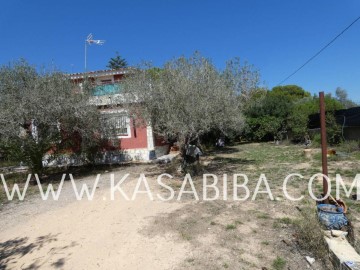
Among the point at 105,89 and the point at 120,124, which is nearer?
the point at 105,89

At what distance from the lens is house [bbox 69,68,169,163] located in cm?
1117

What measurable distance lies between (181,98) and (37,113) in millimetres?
4788

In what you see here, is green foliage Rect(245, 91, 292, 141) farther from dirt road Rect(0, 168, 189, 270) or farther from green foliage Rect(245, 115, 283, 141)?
dirt road Rect(0, 168, 189, 270)

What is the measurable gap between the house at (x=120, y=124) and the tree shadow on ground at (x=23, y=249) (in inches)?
217

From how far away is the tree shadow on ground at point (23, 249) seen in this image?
13.8 ft

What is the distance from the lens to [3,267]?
4.22m

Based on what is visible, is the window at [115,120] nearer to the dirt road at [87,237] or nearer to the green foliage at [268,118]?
the dirt road at [87,237]

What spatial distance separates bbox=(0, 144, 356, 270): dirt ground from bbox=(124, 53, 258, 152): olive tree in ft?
7.32

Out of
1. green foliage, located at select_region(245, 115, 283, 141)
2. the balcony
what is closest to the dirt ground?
the balcony

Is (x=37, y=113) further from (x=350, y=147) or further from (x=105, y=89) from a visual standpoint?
(x=350, y=147)

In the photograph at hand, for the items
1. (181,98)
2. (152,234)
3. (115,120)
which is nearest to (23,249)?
(152,234)

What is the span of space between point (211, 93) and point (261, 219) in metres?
4.68

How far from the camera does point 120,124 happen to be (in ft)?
41.8

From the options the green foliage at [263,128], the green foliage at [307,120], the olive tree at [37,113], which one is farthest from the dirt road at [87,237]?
the green foliage at [263,128]
